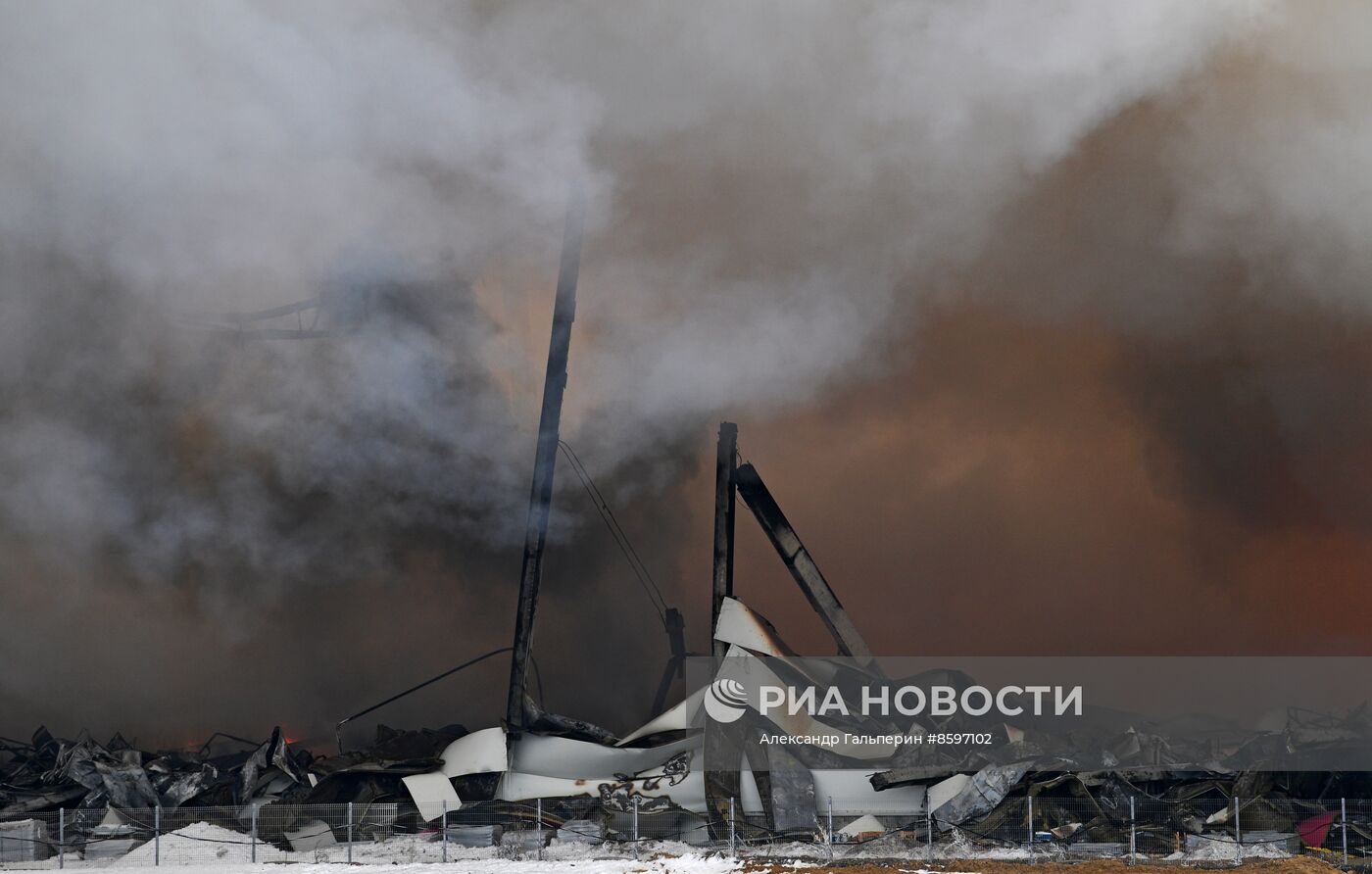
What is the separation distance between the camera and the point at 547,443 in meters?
26.2

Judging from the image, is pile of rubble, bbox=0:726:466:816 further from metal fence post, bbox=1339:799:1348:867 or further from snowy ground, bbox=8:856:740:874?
metal fence post, bbox=1339:799:1348:867

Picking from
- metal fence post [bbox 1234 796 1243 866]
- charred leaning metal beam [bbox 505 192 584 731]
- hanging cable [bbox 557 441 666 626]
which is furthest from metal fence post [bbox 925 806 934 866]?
hanging cable [bbox 557 441 666 626]

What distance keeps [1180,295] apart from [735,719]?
1317 cm

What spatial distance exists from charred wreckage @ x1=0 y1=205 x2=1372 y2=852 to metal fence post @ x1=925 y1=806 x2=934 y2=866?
2.9 inches

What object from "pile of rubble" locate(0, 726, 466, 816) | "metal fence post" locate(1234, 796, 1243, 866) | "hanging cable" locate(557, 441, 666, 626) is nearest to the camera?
"metal fence post" locate(1234, 796, 1243, 866)

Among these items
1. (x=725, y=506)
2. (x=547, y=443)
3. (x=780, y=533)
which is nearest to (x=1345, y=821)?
(x=780, y=533)

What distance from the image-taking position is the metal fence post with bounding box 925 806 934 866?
19969 millimetres

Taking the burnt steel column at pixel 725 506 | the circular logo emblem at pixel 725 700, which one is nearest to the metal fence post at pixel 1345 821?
the circular logo emblem at pixel 725 700

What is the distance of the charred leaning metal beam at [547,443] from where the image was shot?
25.5 metres

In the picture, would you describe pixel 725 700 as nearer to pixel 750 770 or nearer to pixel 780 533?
pixel 750 770

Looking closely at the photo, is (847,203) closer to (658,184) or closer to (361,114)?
(658,184)

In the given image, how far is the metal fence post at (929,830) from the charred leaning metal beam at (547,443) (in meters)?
7.57

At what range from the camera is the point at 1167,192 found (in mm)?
27391

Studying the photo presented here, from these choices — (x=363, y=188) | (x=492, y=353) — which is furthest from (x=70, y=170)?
(x=492, y=353)
